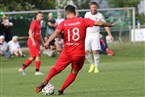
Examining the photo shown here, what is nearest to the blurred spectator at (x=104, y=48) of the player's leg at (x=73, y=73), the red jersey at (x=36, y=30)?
the red jersey at (x=36, y=30)

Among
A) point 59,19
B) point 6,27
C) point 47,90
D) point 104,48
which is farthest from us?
point 59,19

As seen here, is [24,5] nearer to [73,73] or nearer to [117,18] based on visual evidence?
[117,18]

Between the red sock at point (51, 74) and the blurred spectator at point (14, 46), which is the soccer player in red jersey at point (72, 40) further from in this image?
the blurred spectator at point (14, 46)

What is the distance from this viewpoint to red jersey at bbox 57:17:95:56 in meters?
12.7

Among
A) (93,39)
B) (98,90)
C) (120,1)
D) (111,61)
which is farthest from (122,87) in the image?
(120,1)

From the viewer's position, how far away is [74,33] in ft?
41.7

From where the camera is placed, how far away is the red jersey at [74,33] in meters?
12.7

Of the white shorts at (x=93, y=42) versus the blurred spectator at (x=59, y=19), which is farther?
the blurred spectator at (x=59, y=19)

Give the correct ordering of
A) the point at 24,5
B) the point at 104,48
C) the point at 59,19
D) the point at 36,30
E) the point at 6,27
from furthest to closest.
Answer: the point at 24,5
the point at 59,19
the point at 104,48
the point at 6,27
the point at 36,30

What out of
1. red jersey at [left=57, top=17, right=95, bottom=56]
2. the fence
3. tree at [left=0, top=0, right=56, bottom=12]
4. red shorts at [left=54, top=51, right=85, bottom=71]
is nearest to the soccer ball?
red shorts at [left=54, top=51, right=85, bottom=71]

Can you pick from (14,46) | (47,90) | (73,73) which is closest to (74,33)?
(73,73)

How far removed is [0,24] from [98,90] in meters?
17.5

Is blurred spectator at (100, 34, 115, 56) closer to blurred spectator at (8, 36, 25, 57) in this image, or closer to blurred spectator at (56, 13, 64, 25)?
blurred spectator at (56, 13, 64, 25)

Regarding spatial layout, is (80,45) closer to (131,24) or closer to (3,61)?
(3,61)
